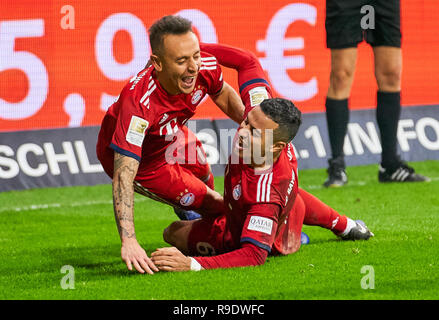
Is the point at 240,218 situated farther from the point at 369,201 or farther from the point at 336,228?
the point at 369,201

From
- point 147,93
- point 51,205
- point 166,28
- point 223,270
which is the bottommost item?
point 51,205

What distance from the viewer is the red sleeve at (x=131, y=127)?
485 cm

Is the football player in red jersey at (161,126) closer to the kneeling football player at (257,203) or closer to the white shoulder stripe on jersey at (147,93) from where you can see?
the white shoulder stripe on jersey at (147,93)

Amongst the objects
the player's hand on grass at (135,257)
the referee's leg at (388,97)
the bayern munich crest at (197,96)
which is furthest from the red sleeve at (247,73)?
the referee's leg at (388,97)

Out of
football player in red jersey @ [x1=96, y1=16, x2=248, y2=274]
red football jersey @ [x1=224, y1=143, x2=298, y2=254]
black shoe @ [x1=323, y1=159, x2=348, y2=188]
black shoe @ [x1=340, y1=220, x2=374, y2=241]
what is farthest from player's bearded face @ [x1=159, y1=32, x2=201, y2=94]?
black shoe @ [x1=323, y1=159, x2=348, y2=188]

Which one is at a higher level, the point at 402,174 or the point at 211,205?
the point at 211,205

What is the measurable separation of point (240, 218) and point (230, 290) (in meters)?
0.86

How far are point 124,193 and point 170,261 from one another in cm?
46

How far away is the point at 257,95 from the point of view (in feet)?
17.7

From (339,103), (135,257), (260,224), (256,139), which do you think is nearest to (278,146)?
(256,139)

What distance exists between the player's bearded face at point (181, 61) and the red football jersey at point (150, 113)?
0.45 feet

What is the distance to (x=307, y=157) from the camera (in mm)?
9289

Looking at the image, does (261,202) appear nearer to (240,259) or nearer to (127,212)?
(240,259)
